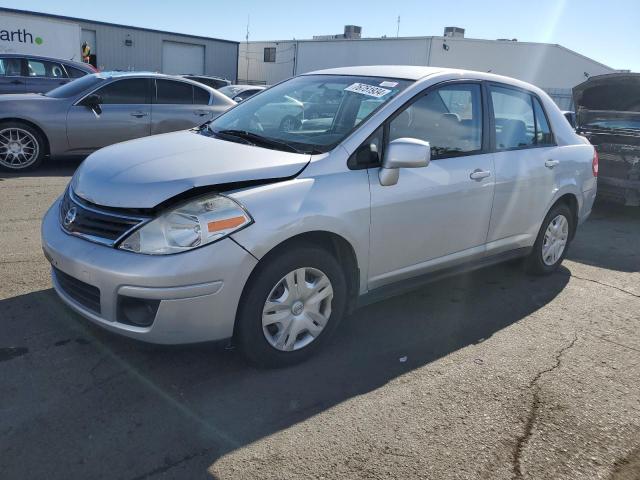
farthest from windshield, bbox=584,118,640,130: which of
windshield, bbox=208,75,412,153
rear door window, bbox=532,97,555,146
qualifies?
windshield, bbox=208,75,412,153

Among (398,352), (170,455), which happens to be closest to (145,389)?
(170,455)

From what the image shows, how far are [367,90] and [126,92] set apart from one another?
6091mm

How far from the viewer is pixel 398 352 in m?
3.56

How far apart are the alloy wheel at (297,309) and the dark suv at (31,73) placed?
33.1 feet

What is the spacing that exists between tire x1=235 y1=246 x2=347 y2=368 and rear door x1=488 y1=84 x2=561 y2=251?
5.48 ft

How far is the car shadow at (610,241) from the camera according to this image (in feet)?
19.4

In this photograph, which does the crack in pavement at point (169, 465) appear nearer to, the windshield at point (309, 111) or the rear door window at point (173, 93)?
the windshield at point (309, 111)

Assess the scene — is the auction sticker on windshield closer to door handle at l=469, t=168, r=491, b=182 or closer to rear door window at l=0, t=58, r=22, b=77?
door handle at l=469, t=168, r=491, b=182

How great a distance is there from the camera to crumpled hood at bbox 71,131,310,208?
9.48ft

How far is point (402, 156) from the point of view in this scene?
3.27 meters

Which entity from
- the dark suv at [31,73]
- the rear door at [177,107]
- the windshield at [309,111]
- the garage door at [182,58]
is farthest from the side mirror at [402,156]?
the garage door at [182,58]

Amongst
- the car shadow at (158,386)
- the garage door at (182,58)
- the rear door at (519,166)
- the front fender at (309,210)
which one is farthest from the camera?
the garage door at (182,58)

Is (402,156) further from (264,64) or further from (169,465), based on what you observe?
(264,64)

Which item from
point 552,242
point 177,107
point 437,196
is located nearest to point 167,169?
point 437,196
